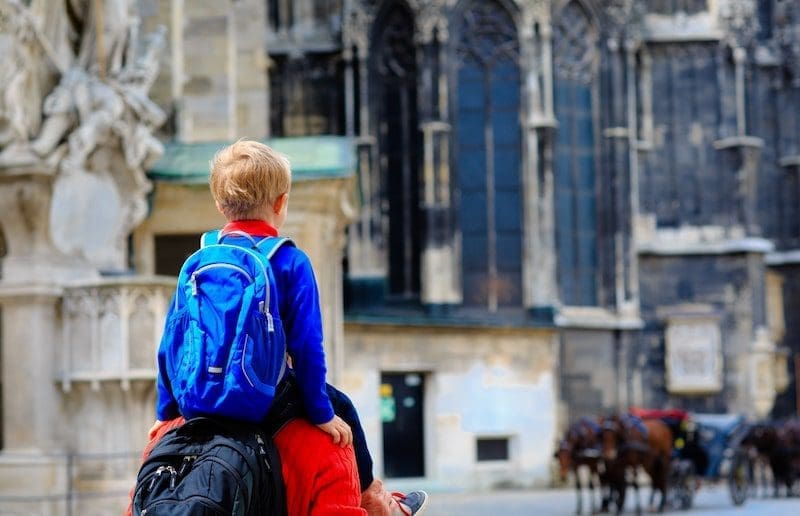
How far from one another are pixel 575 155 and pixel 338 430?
3083 centimetres

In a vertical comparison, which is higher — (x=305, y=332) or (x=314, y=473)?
(x=305, y=332)

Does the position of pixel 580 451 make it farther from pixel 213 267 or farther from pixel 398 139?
pixel 213 267

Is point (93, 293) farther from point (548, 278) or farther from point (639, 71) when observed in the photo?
point (639, 71)

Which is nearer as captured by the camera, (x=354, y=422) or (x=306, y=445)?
(x=306, y=445)

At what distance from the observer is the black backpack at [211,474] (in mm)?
4098

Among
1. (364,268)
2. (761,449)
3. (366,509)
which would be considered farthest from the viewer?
(364,268)

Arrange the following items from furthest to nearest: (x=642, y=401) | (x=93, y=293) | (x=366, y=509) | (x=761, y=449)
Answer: (x=642, y=401)
(x=761, y=449)
(x=93, y=293)
(x=366, y=509)

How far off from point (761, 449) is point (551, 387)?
363 cm

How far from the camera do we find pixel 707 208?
38.2 m

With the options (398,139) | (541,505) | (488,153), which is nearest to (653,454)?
(541,505)

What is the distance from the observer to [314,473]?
4.30 metres

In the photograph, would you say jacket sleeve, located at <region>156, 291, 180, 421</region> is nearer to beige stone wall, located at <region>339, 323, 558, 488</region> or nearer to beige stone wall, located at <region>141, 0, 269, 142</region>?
beige stone wall, located at <region>141, 0, 269, 142</region>

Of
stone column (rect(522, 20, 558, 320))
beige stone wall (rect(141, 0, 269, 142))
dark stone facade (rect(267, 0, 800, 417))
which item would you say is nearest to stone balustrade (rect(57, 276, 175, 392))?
beige stone wall (rect(141, 0, 269, 142))

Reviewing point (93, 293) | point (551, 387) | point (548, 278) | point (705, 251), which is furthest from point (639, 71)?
point (93, 293)
